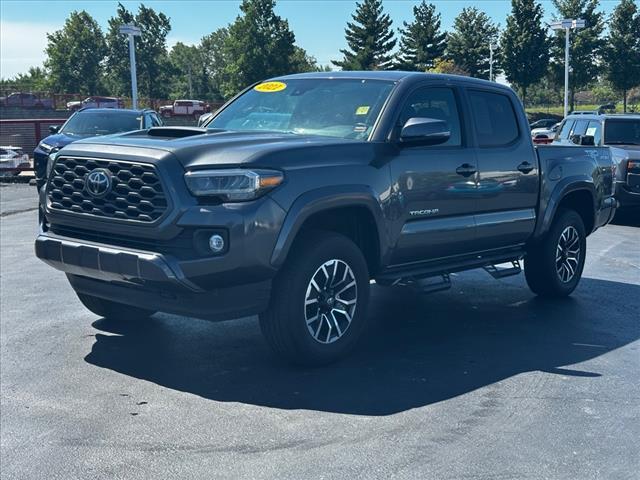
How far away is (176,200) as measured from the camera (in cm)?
474

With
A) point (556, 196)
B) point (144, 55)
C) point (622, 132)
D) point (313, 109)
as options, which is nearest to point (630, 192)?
point (622, 132)

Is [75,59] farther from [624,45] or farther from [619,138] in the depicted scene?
[619,138]

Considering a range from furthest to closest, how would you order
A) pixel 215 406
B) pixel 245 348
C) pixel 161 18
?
pixel 161 18 → pixel 245 348 → pixel 215 406

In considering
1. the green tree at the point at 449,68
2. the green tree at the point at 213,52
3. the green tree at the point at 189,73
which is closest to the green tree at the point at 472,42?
the green tree at the point at 449,68

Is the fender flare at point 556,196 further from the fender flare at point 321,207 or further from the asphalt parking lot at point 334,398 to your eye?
the fender flare at point 321,207

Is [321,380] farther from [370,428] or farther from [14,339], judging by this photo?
[14,339]

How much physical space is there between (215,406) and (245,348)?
118 cm

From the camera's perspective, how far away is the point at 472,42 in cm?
7256

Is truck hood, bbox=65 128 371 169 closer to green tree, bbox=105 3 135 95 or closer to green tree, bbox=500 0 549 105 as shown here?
green tree, bbox=500 0 549 105

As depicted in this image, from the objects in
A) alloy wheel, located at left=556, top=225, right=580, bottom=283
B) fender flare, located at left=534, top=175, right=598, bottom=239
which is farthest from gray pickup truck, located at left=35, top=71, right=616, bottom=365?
alloy wheel, located at left=556, top=225, right=580, bottom=283

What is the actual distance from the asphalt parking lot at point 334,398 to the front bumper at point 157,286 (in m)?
0.52

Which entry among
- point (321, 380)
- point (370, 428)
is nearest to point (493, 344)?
point (321, 380)

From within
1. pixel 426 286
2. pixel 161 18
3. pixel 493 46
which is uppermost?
pixel 161 18

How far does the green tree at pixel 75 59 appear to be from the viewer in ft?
278
